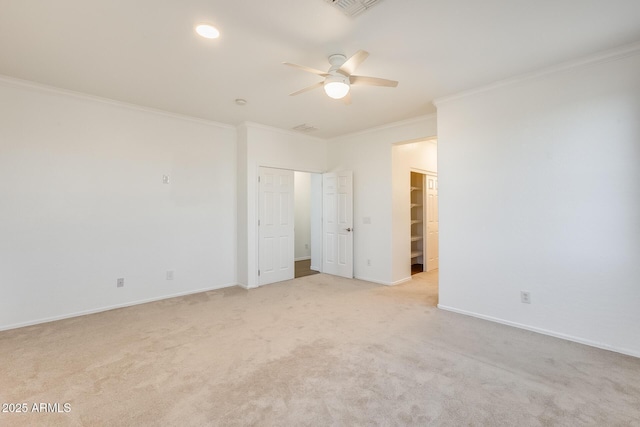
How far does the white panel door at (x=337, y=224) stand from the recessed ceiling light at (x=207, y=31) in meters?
3.46

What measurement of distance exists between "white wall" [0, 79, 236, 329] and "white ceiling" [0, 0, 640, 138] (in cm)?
47

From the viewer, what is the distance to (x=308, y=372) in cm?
231

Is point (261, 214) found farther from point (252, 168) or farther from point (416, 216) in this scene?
point (416, 216)

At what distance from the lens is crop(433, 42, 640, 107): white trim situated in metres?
2.59


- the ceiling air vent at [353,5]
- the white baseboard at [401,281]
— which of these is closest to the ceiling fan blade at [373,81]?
the ceiling air vent at [353,5]

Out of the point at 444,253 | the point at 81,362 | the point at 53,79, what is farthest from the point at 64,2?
the point at 444,253

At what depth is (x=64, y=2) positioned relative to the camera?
2.03 metres

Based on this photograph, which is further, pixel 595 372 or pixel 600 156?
pixel 600 156

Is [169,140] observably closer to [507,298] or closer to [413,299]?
[413,299]

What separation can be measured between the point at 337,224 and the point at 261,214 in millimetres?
1516

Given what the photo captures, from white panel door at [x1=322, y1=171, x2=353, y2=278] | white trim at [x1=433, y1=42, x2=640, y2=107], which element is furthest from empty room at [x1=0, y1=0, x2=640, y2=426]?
white panel door at [x1=322, y1=171, x2=353, y2=278]

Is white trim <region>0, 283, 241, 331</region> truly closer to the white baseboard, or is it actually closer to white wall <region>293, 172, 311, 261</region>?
the white baseboard

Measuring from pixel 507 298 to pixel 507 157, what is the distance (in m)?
1.57

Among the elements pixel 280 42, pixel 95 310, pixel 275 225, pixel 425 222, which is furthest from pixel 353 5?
pixel 425 222
